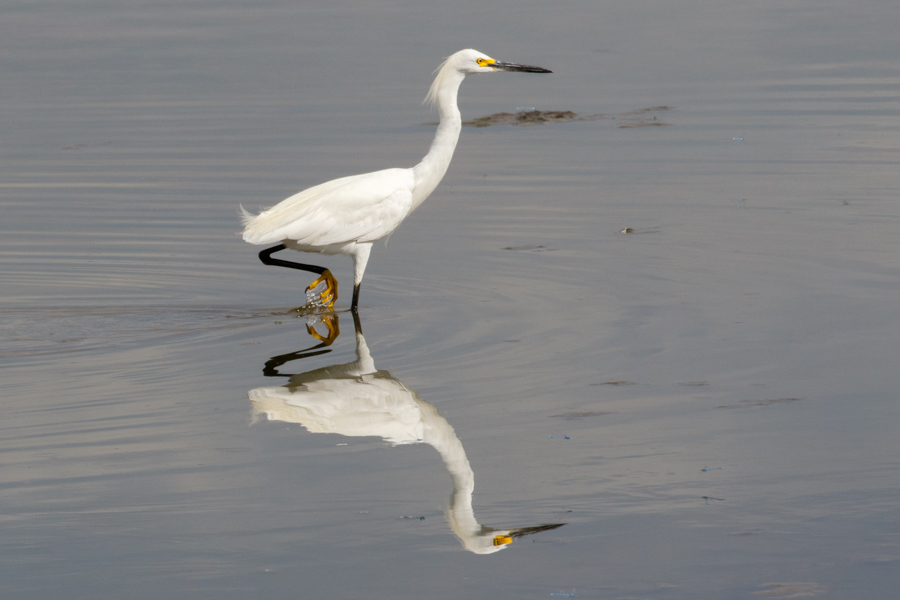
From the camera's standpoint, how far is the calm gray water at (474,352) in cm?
470

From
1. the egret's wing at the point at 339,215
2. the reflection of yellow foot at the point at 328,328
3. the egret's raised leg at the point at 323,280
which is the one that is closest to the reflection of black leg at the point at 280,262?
the egret's raised leg at the point at 323,280

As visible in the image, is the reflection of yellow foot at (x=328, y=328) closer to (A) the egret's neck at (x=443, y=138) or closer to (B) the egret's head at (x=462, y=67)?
(A) the egret's neck at (x=443, y=138)

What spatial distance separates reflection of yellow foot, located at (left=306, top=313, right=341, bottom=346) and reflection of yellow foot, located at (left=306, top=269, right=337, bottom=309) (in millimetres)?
150

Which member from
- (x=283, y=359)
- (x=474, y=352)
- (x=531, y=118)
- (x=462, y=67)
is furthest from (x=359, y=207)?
(x=531, y=118)

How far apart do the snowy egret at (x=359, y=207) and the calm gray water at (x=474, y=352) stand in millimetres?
395

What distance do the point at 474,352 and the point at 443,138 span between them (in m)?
2.30

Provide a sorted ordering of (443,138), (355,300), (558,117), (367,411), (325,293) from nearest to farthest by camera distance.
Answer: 1. (367,411)
2. (355,300)
3. (325,293)
4. (443,138)
5. (558,117)

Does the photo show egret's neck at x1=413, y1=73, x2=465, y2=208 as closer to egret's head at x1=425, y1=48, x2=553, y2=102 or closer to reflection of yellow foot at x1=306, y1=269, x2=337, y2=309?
egret's head at x1=425, y1=48, x2=553, y2=102

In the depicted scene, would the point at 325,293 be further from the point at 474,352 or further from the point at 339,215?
the point at 474,352

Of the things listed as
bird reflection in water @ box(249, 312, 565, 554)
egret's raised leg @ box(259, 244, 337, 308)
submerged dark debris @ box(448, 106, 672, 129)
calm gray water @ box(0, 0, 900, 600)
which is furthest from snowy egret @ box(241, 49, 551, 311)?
submerged dark debris @ box(448, 106, 672, 129)

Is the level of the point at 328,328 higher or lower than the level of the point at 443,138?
lower

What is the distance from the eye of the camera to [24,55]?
20391 mm

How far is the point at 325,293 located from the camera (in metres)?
9.06

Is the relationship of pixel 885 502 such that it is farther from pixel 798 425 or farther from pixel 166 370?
pixel 166 370
